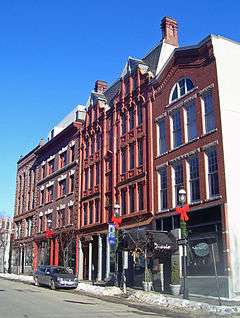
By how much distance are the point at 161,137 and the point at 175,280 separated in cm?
1083

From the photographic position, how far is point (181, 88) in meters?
30.9

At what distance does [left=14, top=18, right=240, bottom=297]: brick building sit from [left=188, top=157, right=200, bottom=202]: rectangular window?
6 cm

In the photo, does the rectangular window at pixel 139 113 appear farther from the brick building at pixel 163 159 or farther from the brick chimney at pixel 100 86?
the brick chimney at pixel 100 86

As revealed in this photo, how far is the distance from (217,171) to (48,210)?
101 ft

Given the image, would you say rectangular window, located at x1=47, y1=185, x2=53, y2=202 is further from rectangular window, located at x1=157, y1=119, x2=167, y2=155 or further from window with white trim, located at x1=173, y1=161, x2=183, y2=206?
window with white trim, located at x1=173, y1=161, x2=183, y2=206

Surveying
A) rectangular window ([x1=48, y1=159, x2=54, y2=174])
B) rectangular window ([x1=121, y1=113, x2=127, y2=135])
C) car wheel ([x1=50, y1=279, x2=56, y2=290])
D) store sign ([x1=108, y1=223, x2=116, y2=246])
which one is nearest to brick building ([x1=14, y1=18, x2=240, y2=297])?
rectangular window ([x1=121, y1=113, x2=127, y2=135])

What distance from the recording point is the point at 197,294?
26016 mm

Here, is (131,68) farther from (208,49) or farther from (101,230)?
(101,230)

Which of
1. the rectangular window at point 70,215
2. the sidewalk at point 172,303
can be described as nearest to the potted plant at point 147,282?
the sidewalk at point 172,303

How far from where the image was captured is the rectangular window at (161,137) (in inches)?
1265

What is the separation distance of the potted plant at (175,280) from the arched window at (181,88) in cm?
1167

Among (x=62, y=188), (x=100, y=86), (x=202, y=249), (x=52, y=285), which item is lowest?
(x=52, y=285)

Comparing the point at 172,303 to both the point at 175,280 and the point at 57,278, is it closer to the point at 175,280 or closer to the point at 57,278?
the point at 175,280

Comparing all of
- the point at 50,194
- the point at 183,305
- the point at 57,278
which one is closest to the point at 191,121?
the point at 183,305
